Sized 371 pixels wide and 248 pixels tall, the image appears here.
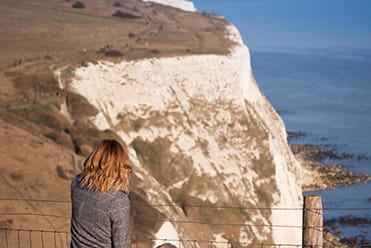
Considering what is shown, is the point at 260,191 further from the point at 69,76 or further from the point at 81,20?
the point at 81,20

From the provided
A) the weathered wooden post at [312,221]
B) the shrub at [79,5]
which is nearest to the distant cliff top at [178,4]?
the shrub at [79,5]

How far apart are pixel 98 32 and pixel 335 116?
1737 inches

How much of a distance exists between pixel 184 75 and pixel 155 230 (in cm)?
1902

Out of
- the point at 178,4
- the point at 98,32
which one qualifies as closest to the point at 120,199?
the point at 98,32

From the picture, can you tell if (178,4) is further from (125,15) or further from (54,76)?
(54,76)

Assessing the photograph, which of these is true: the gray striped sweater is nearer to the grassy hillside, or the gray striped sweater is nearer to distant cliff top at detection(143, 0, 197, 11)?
the grassy hillside

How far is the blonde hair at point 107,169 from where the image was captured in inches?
197

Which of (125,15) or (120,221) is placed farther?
(125,15)

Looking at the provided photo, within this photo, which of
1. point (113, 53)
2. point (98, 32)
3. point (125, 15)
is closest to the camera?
point (113, 53)

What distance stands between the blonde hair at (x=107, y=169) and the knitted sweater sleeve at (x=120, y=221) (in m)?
0.10

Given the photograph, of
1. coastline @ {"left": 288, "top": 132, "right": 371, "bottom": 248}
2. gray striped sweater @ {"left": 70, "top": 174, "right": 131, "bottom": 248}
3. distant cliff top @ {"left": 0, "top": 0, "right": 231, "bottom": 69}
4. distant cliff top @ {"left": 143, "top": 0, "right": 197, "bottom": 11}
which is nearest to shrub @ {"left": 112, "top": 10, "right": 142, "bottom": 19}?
distant cliff top @ {"left": 0, "top": 0, "right": 231, "bottom": 69}

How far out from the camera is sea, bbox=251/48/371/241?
39.8m

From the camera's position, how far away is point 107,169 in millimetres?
5012

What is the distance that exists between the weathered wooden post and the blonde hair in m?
3.07
